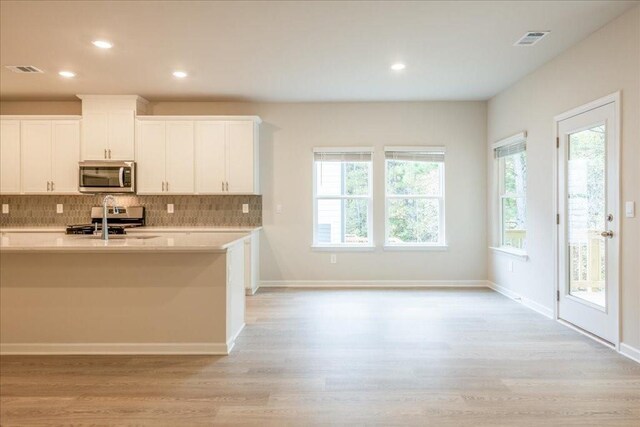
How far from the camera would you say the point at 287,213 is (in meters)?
5.89

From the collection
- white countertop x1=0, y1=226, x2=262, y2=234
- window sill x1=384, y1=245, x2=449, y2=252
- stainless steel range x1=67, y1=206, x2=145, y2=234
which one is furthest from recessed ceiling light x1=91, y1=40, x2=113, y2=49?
window sill x1=384, y1=245, x2=449, y2=252

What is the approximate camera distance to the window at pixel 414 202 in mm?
5934

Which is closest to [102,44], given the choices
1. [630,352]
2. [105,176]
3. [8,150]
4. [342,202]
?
[105,176]

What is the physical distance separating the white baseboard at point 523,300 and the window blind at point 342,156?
2.49m

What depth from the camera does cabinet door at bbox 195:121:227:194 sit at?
550 cm

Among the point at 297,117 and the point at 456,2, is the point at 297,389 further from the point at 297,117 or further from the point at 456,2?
the point at 297,117

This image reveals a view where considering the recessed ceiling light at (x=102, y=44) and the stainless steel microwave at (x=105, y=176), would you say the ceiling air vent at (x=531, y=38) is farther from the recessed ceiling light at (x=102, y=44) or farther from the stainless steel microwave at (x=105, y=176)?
the stainless steel microwave at (x=105, y=176)

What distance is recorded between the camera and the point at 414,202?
19.6ft

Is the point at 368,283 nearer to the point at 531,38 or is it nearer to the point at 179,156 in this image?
the point at 179,156

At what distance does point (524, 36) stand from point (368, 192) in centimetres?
290

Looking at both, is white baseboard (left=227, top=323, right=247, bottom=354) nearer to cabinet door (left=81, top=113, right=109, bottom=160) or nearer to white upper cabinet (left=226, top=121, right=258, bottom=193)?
white upper cabinet (left=226, top=121, right=258, bottom=193)

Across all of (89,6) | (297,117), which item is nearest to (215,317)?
(89,6)

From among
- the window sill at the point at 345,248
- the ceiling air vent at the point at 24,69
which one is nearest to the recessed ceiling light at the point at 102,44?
the ceiling air vent at the point at 24,69

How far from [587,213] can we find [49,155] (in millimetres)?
6418
